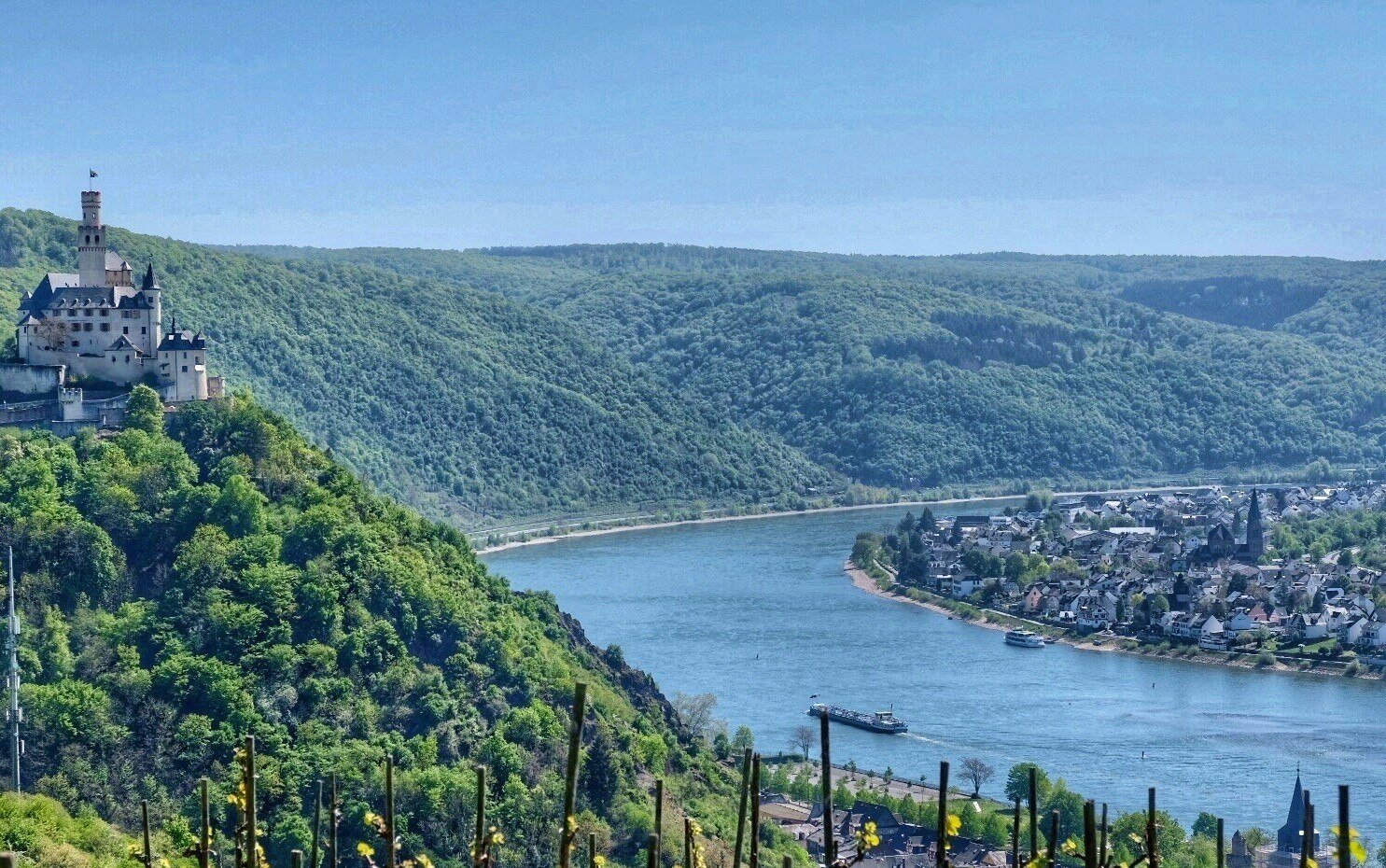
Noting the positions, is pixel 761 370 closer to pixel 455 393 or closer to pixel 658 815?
pixel 455 393

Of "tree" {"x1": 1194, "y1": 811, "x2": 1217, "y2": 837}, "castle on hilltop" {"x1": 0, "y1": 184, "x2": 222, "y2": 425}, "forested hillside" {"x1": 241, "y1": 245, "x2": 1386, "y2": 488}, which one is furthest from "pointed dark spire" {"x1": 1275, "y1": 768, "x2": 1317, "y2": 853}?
"forested hillside" {"x1": 241, "y1": 245, "x2": 1386, "y2": 488}

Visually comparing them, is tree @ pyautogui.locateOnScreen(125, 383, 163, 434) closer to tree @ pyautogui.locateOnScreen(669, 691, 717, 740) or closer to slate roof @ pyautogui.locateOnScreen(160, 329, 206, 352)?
slate roof @ pyautogui.locateOnScreen(160, 329, 206, 352)

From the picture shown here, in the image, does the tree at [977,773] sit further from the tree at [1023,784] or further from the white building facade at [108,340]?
the white building facade at [108,340]

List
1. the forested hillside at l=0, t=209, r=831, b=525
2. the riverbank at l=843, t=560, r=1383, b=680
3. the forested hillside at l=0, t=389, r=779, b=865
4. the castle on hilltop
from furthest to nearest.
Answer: the forested hillside at l=0, t=209, r=831, b=525 < the riverbank at l=843, t=560, r=1383, b=680 < the castle on hilltop < the forested hillside at l=0, t=389, r=779, b=865

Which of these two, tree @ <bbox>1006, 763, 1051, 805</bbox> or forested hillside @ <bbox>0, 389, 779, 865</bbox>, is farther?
tree @ <bbox>1006, 763, 1051, 805</bbox>

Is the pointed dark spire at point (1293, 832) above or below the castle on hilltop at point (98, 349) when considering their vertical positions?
below

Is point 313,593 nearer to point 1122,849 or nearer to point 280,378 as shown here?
point 1122,849

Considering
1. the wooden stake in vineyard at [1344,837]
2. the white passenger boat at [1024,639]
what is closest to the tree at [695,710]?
the white passenger boat at [1024,639]

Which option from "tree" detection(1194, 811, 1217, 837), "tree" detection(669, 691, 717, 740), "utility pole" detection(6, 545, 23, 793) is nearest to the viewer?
"utility pole" detection(6, 545, 23, 793)
